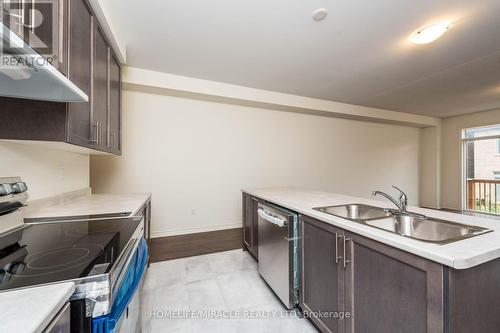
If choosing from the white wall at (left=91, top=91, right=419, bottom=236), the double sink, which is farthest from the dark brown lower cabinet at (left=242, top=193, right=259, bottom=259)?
the double sink

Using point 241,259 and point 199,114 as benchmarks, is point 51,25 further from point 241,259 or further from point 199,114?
point 241,259

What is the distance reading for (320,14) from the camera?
182cm

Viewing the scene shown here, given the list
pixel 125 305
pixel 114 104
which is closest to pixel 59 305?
pixel 125 305

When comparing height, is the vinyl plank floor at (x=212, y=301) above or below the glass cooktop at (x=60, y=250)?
below

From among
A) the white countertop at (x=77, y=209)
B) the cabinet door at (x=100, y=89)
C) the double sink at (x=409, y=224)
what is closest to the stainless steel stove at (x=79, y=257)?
the white countertop at (x=77, y=209)

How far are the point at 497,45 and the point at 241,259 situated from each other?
3.89 metres

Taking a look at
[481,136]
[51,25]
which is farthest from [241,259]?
[481,136]

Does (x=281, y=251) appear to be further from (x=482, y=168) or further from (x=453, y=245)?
(x=482, y=168)

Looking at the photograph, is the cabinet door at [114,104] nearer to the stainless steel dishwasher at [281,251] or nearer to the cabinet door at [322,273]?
the stainless steel dishwasher at [281,251]

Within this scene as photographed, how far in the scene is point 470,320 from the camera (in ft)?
2.80

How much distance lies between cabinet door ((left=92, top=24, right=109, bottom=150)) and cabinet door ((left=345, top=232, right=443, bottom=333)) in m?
1.94

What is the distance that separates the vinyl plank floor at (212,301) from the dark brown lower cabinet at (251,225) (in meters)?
0.22

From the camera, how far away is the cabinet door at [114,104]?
1.97m

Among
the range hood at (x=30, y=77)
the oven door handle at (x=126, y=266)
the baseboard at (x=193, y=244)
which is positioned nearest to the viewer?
the range hood at (x=30, y=77)
